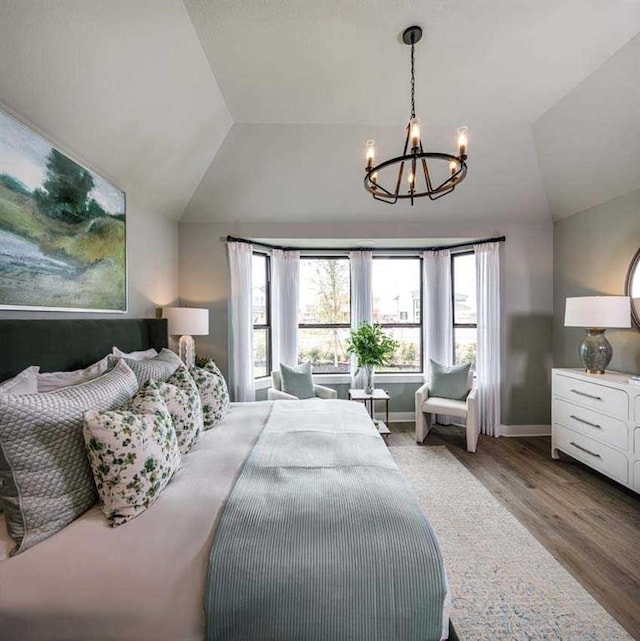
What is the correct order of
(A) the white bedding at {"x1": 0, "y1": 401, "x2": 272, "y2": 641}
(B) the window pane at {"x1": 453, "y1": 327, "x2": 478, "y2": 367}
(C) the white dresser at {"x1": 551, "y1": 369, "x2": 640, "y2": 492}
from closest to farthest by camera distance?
(A) the white bedding at {"x1": 0, "y1": 401, "x2": 272, "y2": 641}
(C) the white dresser at {"x1": 551, "y1": 369, "x2": 640, "y2": 492}
(B) the window pane at {"x1": 453, "y1": 327, "x2": 478, "y2": 367}

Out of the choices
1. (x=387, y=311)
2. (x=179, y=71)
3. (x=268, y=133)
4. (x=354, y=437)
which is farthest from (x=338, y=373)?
(x=179, y=71)

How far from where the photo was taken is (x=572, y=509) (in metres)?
2.48

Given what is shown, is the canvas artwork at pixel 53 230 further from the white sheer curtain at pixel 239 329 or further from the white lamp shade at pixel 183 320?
the white sheer curtain at pixel 239 329

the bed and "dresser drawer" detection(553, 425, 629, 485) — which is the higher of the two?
the bed

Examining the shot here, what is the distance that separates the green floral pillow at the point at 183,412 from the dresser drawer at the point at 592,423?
315 cm

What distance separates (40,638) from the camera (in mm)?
985

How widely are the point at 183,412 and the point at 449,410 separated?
286 centimetres

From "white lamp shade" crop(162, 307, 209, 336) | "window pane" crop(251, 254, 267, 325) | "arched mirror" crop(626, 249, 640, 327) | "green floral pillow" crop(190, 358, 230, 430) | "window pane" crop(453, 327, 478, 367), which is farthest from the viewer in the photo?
"window pane" crop(453, 327, 478, 367)

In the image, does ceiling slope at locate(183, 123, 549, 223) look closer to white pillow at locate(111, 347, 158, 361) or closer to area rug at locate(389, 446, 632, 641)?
white pillow at locate(111, 347, 158, 361)

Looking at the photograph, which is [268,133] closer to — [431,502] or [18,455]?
[18,455]

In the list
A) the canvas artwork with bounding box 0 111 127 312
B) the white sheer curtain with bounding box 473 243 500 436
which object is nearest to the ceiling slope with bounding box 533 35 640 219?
the white sheer curtain with bounding box 473 243 500 436

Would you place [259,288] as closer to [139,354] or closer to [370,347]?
[370,347]

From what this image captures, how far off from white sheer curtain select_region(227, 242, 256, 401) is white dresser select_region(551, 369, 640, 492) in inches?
128

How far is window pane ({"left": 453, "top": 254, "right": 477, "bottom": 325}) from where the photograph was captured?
441cm
